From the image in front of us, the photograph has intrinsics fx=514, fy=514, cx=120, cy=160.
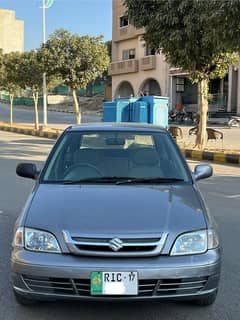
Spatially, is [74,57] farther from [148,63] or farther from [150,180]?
[148,63]

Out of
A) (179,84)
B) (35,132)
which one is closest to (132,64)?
(179,84)

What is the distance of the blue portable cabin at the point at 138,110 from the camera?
741 inches

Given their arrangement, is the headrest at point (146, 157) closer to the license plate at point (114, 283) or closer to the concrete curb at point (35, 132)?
the license plate at point (114, 283)

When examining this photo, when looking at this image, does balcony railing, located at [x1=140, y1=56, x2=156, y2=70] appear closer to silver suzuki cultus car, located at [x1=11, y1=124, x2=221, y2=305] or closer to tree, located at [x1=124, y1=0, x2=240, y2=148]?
tree, located at [x1=124, y1=0, x2=240, y2=148]

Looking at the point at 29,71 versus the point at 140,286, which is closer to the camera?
the point at 140,286

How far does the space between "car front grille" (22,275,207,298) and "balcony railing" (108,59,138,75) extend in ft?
150

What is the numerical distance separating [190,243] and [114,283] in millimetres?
609

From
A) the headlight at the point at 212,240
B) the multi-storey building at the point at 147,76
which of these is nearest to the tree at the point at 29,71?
the multi-storey building at the point at 147,76

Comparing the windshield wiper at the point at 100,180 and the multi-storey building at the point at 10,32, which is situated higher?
the multi-storey building at the point at 10,32

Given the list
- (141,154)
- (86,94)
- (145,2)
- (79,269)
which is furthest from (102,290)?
(86,94)

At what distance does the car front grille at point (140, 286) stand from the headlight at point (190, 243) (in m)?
0.19

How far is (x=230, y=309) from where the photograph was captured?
408 centimetres

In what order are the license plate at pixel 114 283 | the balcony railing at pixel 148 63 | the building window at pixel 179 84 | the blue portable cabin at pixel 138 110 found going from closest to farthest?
the license plate at pixel 114 283 → the blue portable cabin at pixel 138 110 → the building window at pixel 179 84 → the balcony railing at pixel 148 63

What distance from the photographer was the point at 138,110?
18875mm
